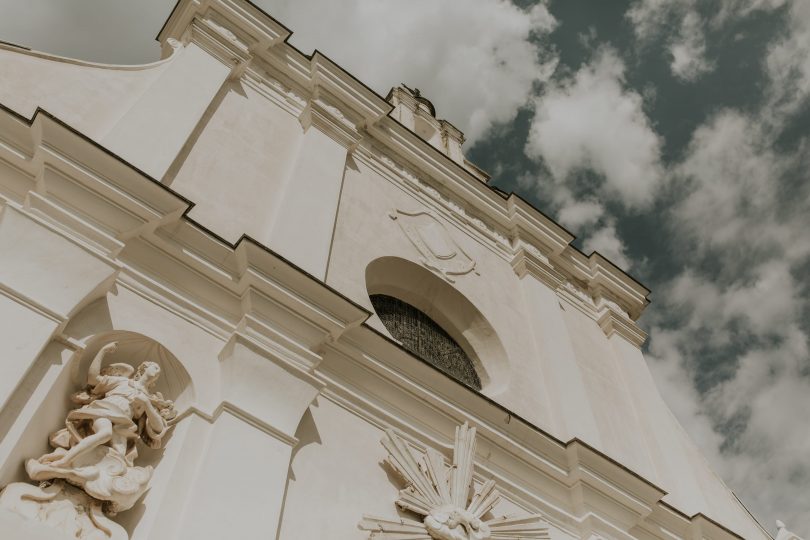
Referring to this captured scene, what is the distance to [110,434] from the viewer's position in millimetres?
4902

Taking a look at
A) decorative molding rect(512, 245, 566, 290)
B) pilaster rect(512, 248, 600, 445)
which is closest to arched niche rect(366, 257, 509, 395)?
pilaster rect(512, 248, 600, 445)

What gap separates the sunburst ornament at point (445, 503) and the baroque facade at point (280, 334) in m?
0.02

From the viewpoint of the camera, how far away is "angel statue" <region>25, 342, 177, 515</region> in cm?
466

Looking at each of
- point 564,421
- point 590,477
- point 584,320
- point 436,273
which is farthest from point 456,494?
point 584,320

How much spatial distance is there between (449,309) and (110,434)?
542cm

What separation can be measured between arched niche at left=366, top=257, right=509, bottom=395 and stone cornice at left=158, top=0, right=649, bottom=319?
1.77m

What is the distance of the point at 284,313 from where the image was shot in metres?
6.52

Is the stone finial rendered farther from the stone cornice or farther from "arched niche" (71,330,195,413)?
"arched niche" (71,330,195,413)

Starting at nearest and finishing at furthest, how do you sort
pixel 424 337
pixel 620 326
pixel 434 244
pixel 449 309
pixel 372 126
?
pixel 424 337
pixel 449 309
pixel 434 244
pixel 372 126
pixel 620 326

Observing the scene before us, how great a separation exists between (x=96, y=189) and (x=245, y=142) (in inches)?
109

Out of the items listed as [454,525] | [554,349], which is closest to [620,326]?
[554,349]

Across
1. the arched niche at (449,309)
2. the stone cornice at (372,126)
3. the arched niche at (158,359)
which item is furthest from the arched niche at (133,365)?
the stone cornice at (372,126)

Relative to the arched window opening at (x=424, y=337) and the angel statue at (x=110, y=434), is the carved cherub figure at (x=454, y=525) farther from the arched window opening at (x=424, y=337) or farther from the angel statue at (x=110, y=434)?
the arched window opening at (x=424, y=337)

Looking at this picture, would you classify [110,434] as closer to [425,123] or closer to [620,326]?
[620,326]
